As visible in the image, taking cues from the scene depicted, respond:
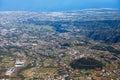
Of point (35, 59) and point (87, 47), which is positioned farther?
point (87, 47)

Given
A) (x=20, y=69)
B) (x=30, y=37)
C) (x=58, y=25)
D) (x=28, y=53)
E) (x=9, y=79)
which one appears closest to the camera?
(x=9, y=79)

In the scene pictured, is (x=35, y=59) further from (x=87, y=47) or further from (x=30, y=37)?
(x=30, y=37)

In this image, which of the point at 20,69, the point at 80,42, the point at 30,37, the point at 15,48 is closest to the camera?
the point at 20,69

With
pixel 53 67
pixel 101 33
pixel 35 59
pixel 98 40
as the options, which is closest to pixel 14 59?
pixel 35 59

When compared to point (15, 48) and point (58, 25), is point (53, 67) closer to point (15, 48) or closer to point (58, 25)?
point (15, 48)

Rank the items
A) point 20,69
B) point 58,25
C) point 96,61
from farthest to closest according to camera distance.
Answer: point 58,25 → point 96,61 → point 20,69

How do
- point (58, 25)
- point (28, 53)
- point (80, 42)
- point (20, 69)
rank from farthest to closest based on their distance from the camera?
point (58, 25), point (80, 42), point (28, 53), point (20, 69)

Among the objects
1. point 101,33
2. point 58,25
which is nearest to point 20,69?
point 101,33

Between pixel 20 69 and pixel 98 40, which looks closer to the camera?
pixel 20 69
